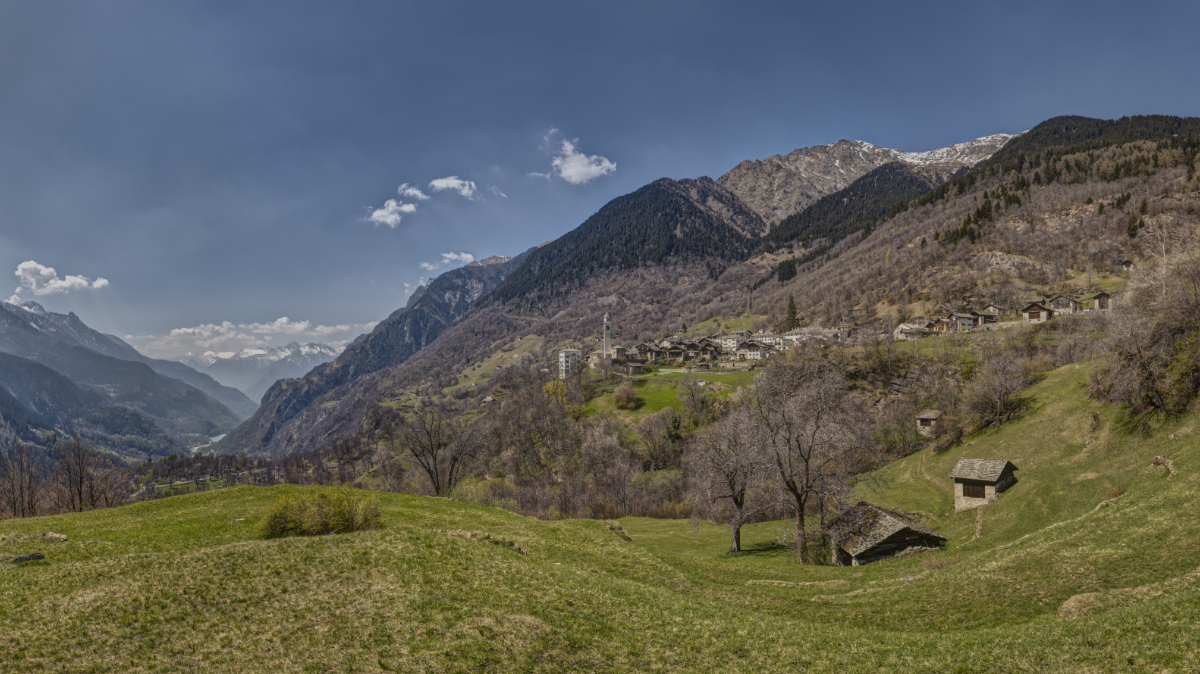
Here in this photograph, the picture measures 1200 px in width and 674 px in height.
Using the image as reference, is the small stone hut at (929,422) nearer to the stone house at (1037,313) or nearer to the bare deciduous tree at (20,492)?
the stone house at (1037,313)

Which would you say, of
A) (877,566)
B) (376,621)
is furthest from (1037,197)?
(376,621)

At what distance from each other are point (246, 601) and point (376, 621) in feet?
14.3

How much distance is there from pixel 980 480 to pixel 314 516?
50561 mm

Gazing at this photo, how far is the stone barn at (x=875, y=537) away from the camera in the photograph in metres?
31.5

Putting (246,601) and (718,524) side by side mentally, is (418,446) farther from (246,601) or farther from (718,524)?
(246,601)

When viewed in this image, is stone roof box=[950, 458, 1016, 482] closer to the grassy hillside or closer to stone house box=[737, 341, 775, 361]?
the grassy hillside

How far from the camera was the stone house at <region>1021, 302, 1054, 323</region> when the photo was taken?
98.0 meters

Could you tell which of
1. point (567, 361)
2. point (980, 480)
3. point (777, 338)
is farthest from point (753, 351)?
point (980, 480)

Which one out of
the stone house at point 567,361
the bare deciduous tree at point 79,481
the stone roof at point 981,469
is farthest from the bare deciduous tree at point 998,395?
the stone house at point 567,361

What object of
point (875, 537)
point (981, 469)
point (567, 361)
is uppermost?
→ point (567, 361)

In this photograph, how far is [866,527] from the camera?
33.6 metres

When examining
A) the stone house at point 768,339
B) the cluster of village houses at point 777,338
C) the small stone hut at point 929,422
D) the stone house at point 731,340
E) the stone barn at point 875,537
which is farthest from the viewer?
the stone house at point 731,340

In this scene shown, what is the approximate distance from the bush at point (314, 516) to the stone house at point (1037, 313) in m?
131

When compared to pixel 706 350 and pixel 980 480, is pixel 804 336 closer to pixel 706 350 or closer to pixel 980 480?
pixel 706 350
